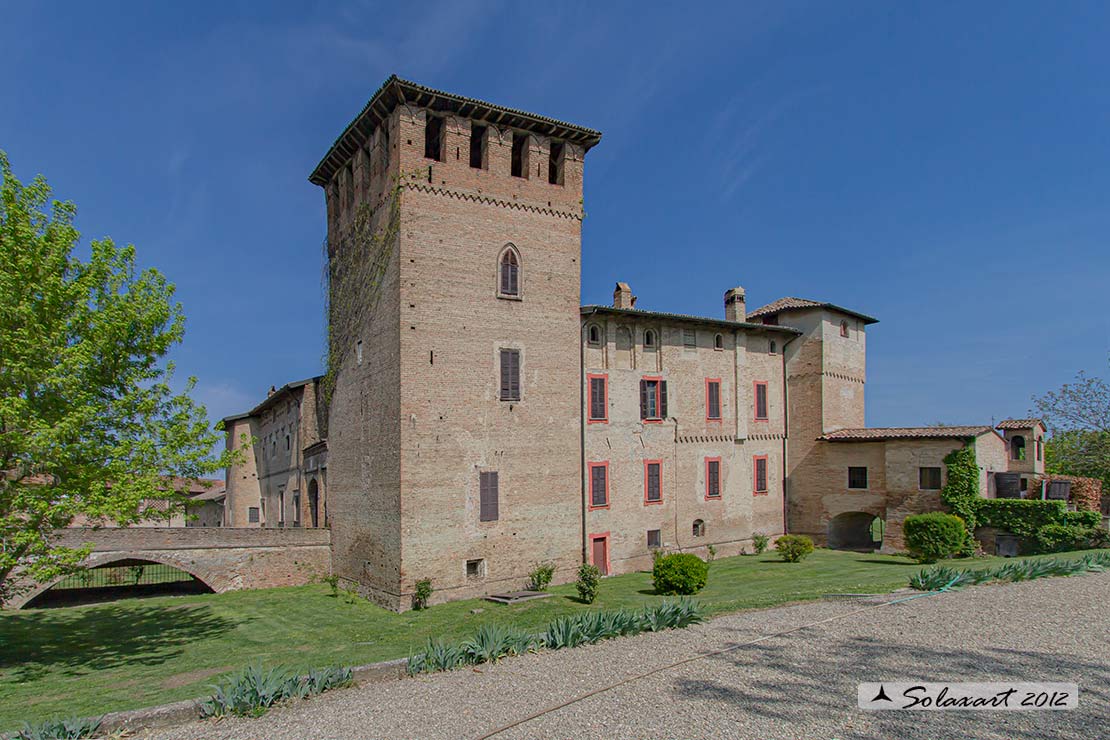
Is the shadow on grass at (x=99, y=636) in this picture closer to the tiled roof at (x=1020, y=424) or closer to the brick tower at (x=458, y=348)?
the brick tower at (x=458, y=348)

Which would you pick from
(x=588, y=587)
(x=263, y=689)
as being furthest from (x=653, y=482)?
(x=263, y=689)

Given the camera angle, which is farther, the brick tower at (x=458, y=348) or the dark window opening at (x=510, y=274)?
the dark window opening at (x=510, y=274)

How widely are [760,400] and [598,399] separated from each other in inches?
365

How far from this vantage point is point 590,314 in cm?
2547

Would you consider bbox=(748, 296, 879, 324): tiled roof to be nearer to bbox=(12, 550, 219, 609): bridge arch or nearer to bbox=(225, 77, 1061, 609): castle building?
bbox=(225, 77, 1061, 609): castle building

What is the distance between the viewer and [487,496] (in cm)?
2227

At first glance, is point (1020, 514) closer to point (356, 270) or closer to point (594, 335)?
point (594, 335)

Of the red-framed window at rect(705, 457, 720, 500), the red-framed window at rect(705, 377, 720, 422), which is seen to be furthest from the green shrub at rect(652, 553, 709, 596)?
the red-framed window at rect(705, 377, 720, 422)

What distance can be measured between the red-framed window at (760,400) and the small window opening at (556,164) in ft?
43.5

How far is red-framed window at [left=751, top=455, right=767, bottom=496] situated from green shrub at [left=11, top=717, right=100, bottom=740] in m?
26.3

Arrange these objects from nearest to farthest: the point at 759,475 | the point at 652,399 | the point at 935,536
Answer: the point at 935,536, the point at 652,399, the point at 759,475

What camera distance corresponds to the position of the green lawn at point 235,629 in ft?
43.8

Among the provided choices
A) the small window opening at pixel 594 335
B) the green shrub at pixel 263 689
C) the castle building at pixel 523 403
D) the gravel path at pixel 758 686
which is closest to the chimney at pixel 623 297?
the castle building at pixel 523 403

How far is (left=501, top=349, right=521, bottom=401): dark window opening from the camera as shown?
23.0 meters
